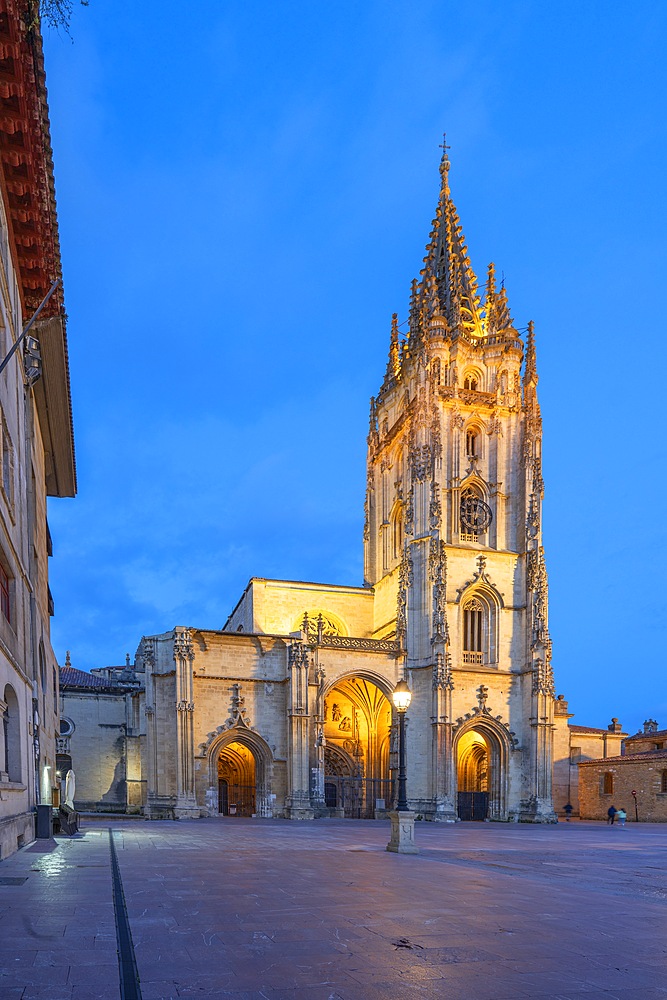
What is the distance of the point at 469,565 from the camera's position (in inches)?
1853

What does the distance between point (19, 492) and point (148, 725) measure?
2467cm

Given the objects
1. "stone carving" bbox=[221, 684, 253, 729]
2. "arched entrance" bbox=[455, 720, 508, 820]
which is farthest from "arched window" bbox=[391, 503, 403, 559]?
"stone carving" bbox=[221, 684, 253, 729]

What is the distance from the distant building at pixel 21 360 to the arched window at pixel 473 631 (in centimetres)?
2811

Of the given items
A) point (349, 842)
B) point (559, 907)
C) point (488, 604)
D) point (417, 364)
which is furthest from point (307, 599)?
point (559, 907)

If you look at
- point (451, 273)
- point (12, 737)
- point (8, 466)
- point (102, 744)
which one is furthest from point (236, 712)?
point (451, 273)

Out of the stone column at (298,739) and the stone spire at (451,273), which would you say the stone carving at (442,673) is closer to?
the stone column at (298,739)

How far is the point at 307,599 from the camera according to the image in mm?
50844

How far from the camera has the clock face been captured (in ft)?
160

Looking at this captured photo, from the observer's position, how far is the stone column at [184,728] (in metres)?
38.1

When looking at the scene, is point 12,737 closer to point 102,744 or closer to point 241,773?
point 241,773

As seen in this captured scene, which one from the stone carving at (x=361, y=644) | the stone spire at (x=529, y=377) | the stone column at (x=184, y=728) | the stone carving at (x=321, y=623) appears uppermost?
the stone spire at (x=529, y=377)

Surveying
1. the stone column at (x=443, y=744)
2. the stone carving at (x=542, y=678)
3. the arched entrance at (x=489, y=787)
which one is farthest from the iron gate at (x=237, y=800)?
the stone carving at (x=542, y=678)

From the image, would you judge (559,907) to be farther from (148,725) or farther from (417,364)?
(417,364)

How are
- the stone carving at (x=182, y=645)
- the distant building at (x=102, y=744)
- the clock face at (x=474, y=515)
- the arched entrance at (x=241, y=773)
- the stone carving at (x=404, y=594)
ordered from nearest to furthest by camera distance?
the stone carving at (x=182, y=645) < the arched entrance at (x=241, y=773) < the stone carving at (x=404, y=594) < the distant building at (x=102, y=744) < the clock face at (x=474, y=515)
